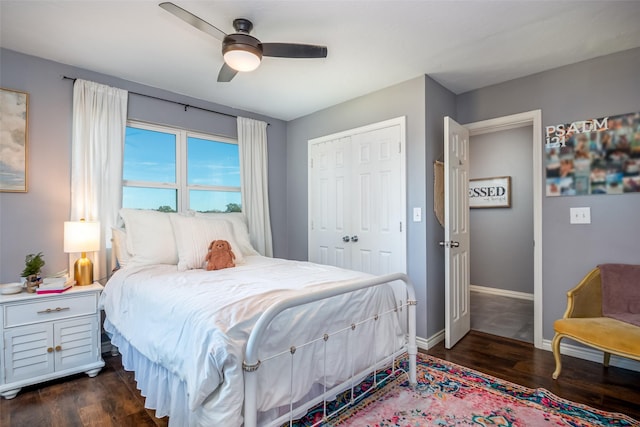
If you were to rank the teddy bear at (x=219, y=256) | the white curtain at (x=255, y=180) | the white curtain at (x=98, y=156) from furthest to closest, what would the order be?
1. the white curtain at (x=255, y=180)
2. the white curtain at (x=98, y=156)
3. the teddy bear at (x=219, y=256)

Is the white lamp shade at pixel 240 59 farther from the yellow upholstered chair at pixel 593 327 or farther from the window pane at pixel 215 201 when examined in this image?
the yellow upholstered chair at pixel 593 327

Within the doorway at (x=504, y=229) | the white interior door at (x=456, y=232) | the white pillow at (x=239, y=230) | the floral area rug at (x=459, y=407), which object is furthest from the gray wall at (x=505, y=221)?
the white pillow at (x=239, y=230)

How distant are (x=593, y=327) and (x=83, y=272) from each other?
3861mm

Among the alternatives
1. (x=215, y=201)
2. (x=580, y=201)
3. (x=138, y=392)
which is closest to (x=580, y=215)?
(x=580, y=201)

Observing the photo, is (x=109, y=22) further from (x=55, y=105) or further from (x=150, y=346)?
(x=150, y=346)

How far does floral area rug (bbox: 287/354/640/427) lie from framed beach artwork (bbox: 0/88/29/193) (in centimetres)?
281

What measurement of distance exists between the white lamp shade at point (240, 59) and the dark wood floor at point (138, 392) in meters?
2.27

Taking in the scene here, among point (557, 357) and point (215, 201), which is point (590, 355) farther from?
point (215, 201)

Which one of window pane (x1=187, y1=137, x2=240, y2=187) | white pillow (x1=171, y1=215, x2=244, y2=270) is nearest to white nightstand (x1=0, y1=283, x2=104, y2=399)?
white pillow (x1=171, y1=215, x2=244, y2=270)

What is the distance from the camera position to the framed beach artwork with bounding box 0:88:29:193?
2463 millimetres

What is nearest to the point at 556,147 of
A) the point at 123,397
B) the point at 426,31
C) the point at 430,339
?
the point at 426,31

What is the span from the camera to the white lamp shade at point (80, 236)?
2459mm

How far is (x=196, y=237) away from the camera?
275 cm

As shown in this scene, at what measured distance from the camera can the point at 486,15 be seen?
207 cm
